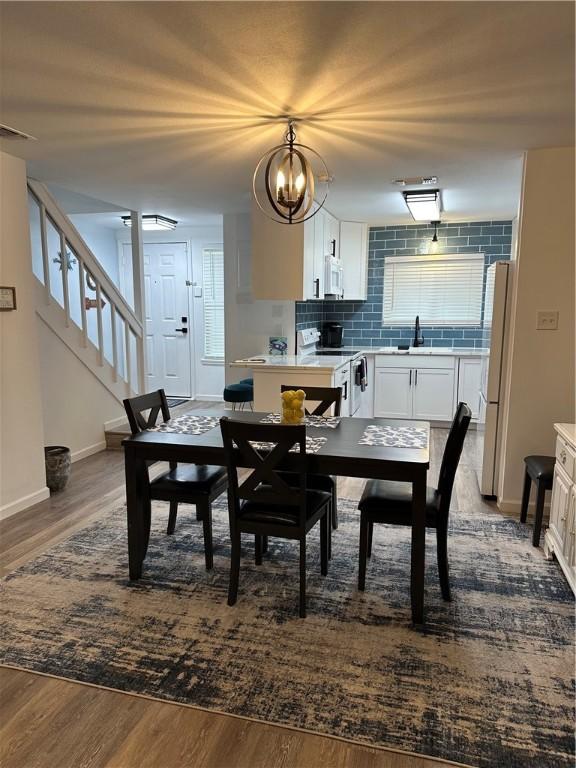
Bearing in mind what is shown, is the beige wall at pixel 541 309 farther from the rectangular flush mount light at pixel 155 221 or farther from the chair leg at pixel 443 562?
the rectangular flush mount light at pixel 155 221

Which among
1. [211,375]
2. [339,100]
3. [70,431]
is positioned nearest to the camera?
[339,100]

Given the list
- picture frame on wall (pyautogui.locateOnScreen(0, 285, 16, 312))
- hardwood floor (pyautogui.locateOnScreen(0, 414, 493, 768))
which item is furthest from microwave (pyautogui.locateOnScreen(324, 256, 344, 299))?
hardwood floor (pyautogui.locateOnScreen(0, 414, 493, 768))

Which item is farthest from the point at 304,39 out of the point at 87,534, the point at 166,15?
the point at 87,534

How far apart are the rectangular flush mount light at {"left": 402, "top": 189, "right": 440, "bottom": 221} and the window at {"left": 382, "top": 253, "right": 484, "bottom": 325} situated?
3.55 ft

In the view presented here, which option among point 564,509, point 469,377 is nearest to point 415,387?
point 469,377

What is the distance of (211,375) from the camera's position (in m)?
7.11

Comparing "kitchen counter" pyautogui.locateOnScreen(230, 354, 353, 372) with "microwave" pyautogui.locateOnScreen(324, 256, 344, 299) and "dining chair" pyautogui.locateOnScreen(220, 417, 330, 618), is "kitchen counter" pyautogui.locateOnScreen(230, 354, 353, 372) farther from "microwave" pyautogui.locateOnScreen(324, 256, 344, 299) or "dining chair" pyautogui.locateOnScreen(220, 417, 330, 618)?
"dining chair" pyautogui.locateOnScreen(220, 417, 330, 618)

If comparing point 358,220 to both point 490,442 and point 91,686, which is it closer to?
point 490,442

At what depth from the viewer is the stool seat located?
9.84ft

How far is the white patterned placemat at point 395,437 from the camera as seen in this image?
253cm

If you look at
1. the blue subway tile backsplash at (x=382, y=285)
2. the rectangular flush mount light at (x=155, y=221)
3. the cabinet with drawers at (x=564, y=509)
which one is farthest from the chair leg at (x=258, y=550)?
the rectangular flush mount light at (x=155, y=221)

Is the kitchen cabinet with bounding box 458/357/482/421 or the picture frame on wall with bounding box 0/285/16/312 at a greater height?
the picture frame on wall with bounding box 0/285/16/312

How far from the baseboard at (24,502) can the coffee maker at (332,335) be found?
370cm

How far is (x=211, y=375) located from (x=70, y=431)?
2.57m
